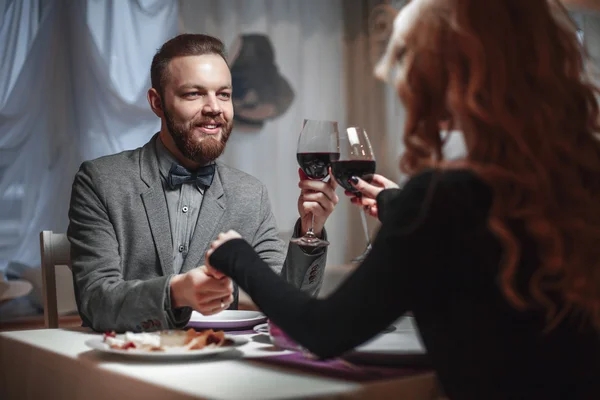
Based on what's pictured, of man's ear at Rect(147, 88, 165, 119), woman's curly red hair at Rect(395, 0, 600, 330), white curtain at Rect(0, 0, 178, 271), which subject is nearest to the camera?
woman's curly red hair at Rect(395, 0, 600, 330)

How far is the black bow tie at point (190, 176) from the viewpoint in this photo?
2.21 meters

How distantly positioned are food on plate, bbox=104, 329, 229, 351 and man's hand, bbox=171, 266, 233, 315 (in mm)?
138

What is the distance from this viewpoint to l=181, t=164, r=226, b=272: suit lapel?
83.8 inches

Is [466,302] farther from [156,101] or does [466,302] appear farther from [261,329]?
[156,101]

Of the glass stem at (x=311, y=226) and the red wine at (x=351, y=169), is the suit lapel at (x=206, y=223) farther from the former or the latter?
the red wine at (x=351, y=169)

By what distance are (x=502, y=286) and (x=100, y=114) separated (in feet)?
10.3

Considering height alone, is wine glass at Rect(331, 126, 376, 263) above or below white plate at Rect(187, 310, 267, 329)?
above

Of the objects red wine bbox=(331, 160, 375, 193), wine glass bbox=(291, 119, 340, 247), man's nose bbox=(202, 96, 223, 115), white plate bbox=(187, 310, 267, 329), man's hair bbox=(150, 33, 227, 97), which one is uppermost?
Result: man's hair bbox=(150, 33, 227, 97)

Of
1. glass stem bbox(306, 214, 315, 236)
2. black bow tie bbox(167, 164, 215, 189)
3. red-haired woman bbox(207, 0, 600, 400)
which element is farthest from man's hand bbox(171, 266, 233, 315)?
black bow tie bbox(167, 164, 215, 189)

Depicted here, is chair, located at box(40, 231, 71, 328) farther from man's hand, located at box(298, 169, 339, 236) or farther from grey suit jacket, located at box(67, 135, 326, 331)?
man's hand, located at box(298, 169, 339, 236)

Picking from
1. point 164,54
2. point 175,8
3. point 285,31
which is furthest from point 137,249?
point 285,31

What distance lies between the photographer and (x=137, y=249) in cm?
208

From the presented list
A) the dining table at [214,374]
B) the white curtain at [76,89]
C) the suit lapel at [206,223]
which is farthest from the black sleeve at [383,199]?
the white curtain at [76,89]

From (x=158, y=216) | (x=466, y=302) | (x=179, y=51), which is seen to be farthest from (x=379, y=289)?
(x=179, y=51)
